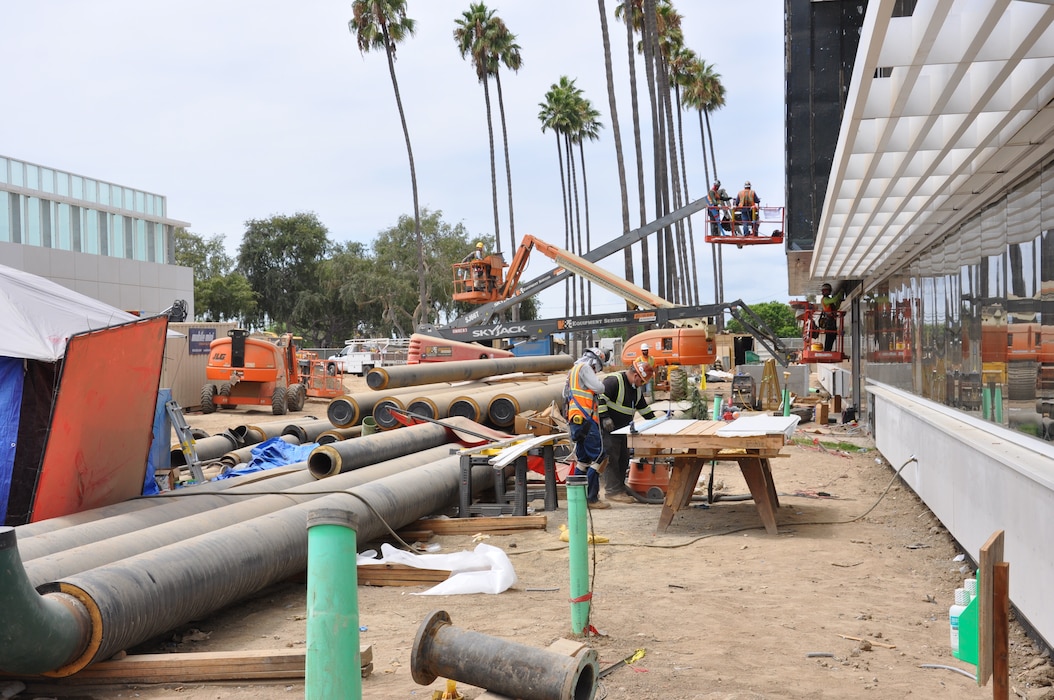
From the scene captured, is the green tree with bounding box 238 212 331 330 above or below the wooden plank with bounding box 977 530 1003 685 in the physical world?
above

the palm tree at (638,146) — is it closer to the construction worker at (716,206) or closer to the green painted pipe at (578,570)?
the construction worker at (716,206)

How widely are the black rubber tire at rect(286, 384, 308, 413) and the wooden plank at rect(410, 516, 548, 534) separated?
1631cm

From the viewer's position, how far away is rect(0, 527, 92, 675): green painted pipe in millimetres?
4273

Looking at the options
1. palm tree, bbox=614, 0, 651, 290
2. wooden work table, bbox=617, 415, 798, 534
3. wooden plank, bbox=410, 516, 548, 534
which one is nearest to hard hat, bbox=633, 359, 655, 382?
wooden work table, bbox=617, 415, 798, 534

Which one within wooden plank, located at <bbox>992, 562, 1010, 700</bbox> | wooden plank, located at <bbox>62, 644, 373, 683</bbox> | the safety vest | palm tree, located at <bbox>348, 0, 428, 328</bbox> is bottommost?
wooden plank, located at <bbox>62, 644, 373, 683</bbox>

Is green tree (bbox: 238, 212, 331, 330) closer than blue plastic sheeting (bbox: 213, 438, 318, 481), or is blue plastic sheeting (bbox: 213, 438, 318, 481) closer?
blue plastic sheeting (bbox: 213, 438, 318, 481)

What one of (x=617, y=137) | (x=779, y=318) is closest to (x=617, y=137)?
(x=617, y=137)

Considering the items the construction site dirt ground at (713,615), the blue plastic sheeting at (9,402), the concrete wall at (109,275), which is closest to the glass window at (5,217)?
the concrete wall at (109,275)

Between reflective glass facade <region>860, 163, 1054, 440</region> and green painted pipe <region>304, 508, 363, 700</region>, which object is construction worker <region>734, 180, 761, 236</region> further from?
green painted pipe <region>304, 508, 363, 700</region>

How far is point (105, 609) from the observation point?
5.45 metres

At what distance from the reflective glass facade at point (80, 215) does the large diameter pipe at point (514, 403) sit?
91.9 ft

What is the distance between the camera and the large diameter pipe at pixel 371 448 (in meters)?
10.5

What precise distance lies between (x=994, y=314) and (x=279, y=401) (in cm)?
1992

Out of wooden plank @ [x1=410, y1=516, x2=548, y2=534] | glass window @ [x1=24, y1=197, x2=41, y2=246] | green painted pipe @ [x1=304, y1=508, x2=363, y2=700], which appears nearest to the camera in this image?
green painted pipe @ [x1=304, y1=508, x2=363, y2=700]
